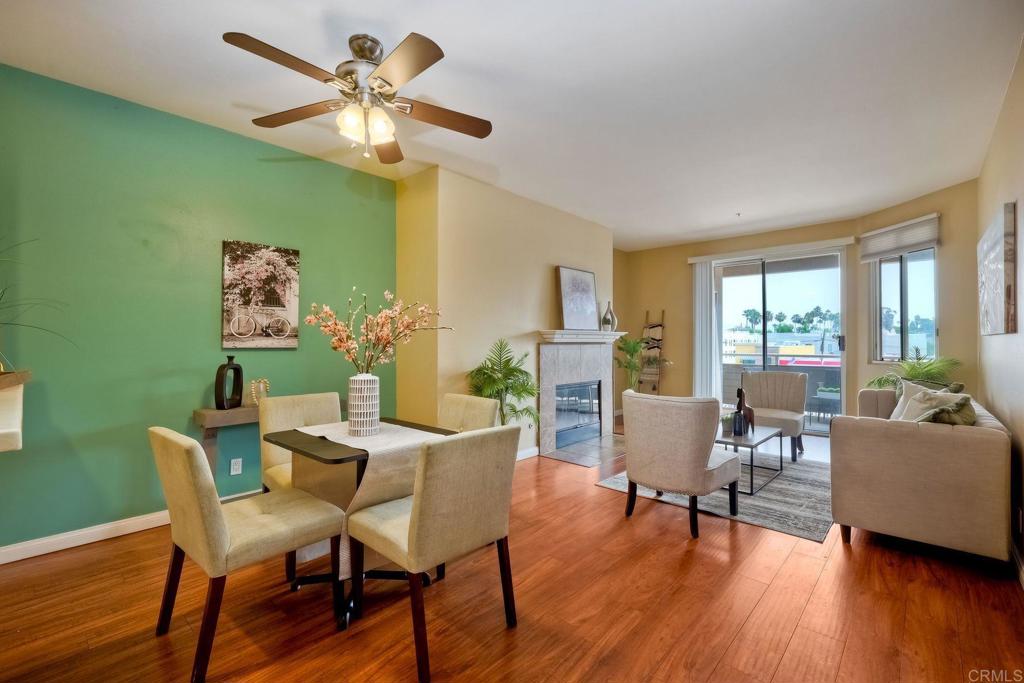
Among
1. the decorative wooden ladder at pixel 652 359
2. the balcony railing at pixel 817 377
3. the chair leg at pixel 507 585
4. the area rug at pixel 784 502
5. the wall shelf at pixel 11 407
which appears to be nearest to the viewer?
the wall shelf at pixel 11 407

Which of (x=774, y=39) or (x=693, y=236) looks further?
(x=693, y=236)

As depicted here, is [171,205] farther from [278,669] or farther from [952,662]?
[952,662]

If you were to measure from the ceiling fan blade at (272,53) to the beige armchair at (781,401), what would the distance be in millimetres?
4729

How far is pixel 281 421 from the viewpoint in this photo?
2703 millimetres

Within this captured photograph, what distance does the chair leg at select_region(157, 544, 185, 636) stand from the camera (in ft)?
6.13

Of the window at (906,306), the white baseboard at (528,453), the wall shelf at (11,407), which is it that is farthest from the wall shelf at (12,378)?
the window at (906,306)

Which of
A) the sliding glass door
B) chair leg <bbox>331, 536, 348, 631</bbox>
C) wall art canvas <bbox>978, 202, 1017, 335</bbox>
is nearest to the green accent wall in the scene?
chair leg <bbox>331, 536, 348, 631</bbox>

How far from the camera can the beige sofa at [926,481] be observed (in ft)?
7.56

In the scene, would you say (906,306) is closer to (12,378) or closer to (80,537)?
(12,378)

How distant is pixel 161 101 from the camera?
2908 millimetres

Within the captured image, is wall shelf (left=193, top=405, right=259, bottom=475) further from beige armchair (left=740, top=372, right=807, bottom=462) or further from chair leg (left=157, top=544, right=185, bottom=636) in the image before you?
beige armchair (left=740, top=372, right=807, bottom=462)

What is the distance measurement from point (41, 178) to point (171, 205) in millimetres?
610

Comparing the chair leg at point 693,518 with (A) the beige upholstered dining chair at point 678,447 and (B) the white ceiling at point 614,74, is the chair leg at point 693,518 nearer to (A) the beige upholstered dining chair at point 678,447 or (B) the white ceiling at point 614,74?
(A) the beige upholstered dining chair at point 678,447

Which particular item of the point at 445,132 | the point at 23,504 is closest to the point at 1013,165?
the point at 445,132
